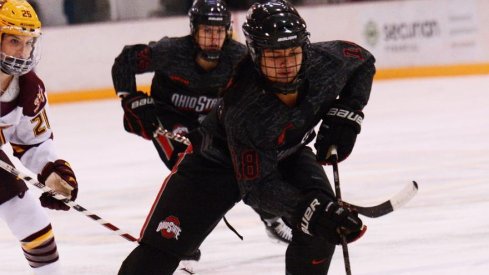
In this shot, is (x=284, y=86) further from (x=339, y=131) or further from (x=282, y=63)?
(x=339, y=131)

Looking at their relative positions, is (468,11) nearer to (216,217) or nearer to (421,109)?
(421,109)

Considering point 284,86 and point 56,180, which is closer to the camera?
point 284,86

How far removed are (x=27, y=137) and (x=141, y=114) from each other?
989mm

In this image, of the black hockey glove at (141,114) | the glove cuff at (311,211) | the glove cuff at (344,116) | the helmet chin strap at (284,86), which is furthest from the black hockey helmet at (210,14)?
the glove cuff at (311,211)

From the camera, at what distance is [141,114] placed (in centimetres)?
464

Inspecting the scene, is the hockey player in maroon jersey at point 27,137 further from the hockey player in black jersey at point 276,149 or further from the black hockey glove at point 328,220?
the black hockey glove at point 328,220

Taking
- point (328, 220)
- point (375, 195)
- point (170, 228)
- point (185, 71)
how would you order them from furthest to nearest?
1. point (375, 195)
2. point (185, 71)
3. point (170, 228)
4. point (328, 220)

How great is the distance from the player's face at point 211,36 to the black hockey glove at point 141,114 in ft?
1.12

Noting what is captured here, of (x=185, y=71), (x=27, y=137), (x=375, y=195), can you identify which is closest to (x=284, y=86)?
(x=27, y=137)

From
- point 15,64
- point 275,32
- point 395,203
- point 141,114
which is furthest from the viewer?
point 141,114

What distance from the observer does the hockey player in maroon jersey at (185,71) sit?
4.73 m

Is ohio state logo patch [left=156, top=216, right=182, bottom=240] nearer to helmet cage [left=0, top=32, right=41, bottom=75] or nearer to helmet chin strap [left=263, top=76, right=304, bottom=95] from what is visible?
helmet chin strap [left=263, top=76, right=304, bottom=95]

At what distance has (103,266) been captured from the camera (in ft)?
14.4

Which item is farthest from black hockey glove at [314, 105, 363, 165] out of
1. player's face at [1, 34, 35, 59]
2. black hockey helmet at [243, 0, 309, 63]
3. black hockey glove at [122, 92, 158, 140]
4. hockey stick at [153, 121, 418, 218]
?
black hockey glove at [122, 92, 158, 140]
